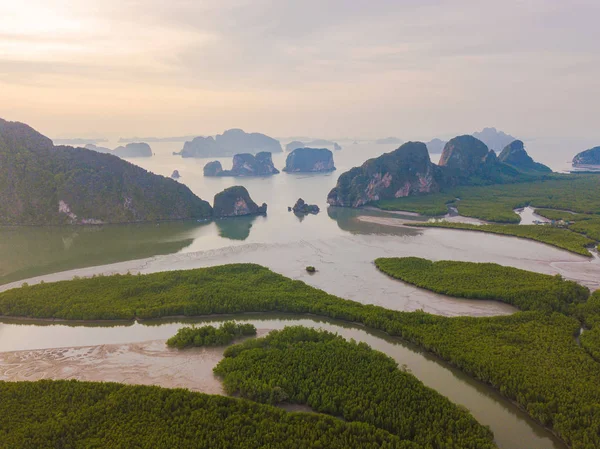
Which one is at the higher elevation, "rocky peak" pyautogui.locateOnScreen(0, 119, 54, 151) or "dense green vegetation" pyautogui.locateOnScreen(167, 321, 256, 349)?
"rocky peak" pyautogui.locateOnScreen(0, 119, 54, 151)

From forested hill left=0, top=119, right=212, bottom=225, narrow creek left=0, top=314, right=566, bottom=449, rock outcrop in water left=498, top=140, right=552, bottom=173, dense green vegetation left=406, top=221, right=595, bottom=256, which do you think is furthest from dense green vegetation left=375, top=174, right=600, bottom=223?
narrow creek left=0, top=314, right=566, bottom=449

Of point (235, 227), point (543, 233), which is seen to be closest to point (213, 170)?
point (235, 227)

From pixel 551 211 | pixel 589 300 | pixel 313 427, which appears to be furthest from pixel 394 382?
pixel 551 211

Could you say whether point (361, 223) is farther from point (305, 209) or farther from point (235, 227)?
point (235, 227)

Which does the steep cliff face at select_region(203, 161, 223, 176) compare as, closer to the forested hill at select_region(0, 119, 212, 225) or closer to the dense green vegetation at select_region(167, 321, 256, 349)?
the forested hill at select_region(0, 119, 212, 225)

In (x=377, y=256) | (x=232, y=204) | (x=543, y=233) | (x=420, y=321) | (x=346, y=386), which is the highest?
(x=232, y=204)

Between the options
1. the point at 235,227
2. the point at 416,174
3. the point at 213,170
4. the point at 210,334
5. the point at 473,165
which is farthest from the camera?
the point at 213,170

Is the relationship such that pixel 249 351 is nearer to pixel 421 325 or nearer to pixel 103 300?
pixel 421 325
